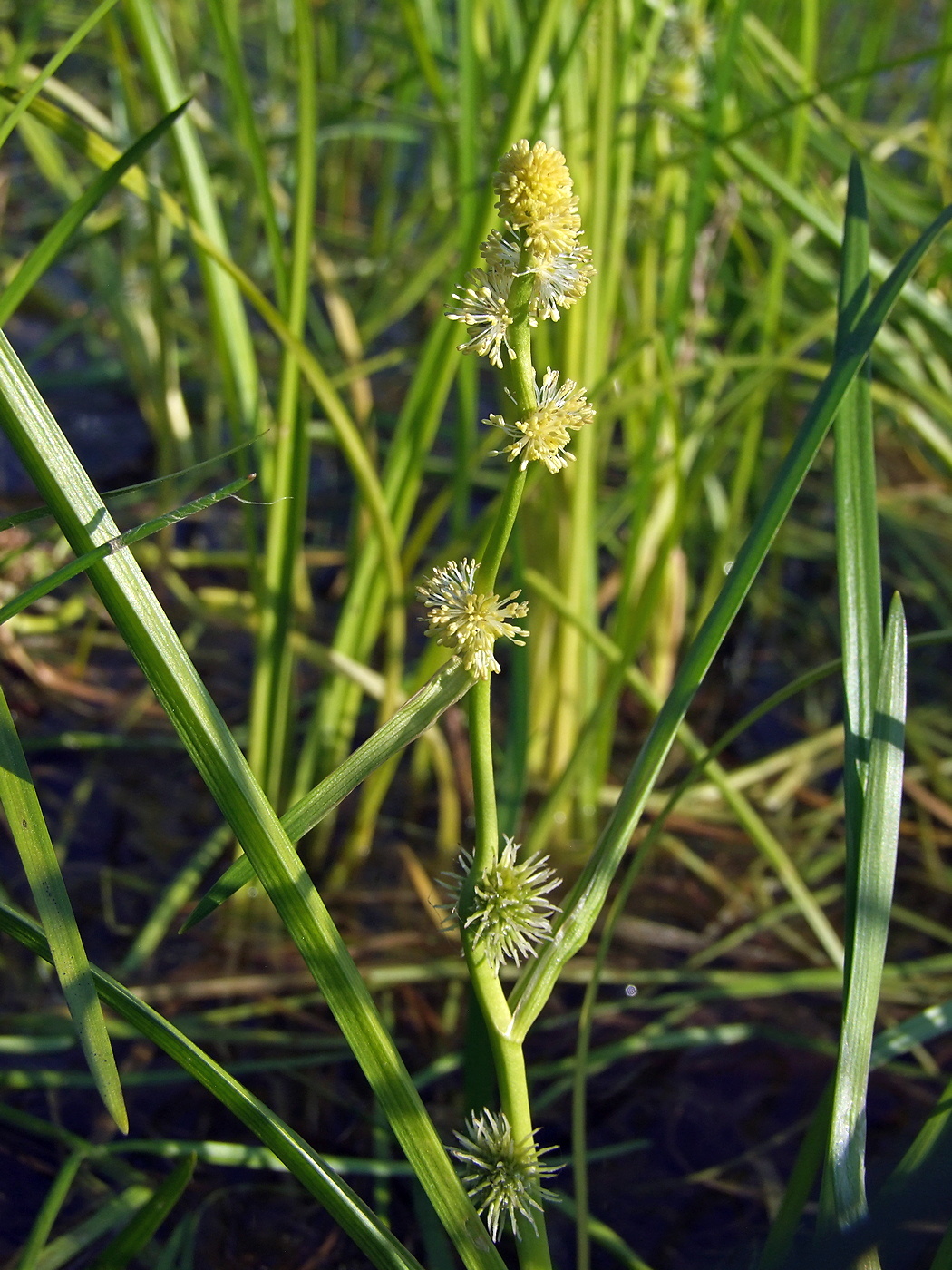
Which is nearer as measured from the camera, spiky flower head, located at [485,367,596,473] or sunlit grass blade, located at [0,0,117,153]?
spiky flower head, located at [485,367,596,473]

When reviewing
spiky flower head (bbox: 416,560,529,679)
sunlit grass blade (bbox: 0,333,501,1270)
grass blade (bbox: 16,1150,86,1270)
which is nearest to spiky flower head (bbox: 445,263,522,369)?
spiky flower head (bbox: 416,560,529,679)

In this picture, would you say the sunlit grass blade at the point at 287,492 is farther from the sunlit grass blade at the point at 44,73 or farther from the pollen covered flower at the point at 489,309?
the pollen covered flower at the point at 489,309

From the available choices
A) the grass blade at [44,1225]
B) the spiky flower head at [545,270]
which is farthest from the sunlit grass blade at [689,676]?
the grass blade at [44,1225]

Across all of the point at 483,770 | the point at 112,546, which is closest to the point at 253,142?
the point at 112,546

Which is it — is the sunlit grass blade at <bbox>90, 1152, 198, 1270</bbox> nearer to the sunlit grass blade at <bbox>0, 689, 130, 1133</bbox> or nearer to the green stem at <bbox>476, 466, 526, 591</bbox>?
the sunlit grass blade at <bbox>0, 689, 130, 1133</bbox>

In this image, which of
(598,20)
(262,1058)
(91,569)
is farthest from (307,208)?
(262,1058)

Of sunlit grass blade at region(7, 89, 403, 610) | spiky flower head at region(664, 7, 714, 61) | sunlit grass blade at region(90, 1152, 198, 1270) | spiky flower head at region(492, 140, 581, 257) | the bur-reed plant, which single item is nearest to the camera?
spiky flower head at region(492, 140, 581, 257)

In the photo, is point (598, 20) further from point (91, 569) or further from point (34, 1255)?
point (34, 1255)

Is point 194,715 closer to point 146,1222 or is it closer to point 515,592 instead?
point 515,592
